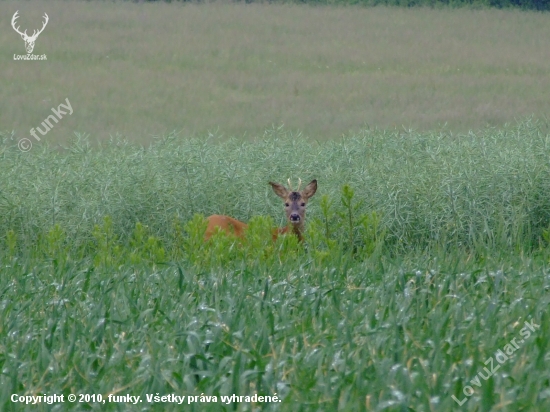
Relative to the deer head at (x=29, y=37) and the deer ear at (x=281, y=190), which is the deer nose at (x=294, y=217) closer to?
the deer ear at (x=281, y=190)

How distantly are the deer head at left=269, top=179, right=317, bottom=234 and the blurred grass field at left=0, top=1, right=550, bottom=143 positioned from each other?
3628 mm

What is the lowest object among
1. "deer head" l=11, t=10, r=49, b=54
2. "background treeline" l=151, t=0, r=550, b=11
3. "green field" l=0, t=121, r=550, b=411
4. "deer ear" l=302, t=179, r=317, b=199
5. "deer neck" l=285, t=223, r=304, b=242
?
"deer neck" l=285, t=223, r=304, b=242

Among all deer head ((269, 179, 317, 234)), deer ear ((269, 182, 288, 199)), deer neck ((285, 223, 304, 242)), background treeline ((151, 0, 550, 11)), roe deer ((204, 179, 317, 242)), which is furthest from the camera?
background treeline ((151, 0, 550, 11))

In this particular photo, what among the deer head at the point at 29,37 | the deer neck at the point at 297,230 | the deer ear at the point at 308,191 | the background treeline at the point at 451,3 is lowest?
the deer neck at the point at 297,230

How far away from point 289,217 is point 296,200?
23cm

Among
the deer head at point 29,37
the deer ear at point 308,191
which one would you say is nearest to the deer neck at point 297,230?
the deer ear at point 308,191

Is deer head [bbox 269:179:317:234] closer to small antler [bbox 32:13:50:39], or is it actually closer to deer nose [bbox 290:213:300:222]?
deer nose [bbox 290:213:300:222]

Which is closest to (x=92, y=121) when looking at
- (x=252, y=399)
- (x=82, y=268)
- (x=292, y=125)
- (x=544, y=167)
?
(x=292, y=125)

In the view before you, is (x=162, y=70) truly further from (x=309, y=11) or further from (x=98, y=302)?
(x=98, y=302)

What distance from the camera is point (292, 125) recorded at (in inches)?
531

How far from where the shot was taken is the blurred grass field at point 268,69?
13.8 m

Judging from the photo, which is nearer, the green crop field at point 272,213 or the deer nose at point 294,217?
the green crop field at point 272,213

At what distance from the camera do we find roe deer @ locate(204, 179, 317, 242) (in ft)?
24.0

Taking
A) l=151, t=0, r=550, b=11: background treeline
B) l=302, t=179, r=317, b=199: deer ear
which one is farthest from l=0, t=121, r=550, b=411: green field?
l=151, t=0, r=550, b=11: background treeline
